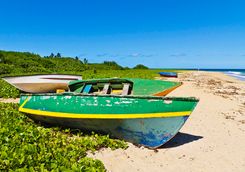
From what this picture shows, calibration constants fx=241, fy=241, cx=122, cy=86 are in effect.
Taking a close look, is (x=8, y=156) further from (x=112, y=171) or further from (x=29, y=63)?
(x=29, y=63)

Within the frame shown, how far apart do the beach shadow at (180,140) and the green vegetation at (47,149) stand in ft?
4.25

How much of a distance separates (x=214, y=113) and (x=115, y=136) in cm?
592

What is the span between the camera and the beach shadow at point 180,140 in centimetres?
653

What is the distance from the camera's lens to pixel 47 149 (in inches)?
206

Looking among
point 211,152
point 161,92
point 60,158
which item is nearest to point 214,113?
point 161,92

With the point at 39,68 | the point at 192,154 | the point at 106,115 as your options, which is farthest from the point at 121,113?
the point at 39,68

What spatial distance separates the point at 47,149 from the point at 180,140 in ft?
12.2

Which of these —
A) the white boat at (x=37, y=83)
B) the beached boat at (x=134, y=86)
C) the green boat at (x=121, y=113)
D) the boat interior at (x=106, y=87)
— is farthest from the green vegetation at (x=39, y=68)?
the green boat at (x=121, y=113)

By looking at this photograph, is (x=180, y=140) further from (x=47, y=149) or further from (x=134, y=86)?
(x=47, y=149)

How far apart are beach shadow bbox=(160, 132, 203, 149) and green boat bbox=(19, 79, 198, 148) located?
545 mm

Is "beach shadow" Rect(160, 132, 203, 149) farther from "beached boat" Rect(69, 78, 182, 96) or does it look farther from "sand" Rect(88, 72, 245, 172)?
"beached boat" Rect(69, 78, 182, 96)

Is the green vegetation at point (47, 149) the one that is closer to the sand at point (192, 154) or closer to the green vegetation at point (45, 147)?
the green vegetation at point (45, 147)

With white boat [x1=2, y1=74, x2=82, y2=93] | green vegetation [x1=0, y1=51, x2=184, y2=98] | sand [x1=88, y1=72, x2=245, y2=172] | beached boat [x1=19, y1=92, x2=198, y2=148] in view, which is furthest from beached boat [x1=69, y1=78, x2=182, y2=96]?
green vegetation [x1=0, y1=51, x2=184, y2=98]

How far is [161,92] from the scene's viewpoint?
826 cm
